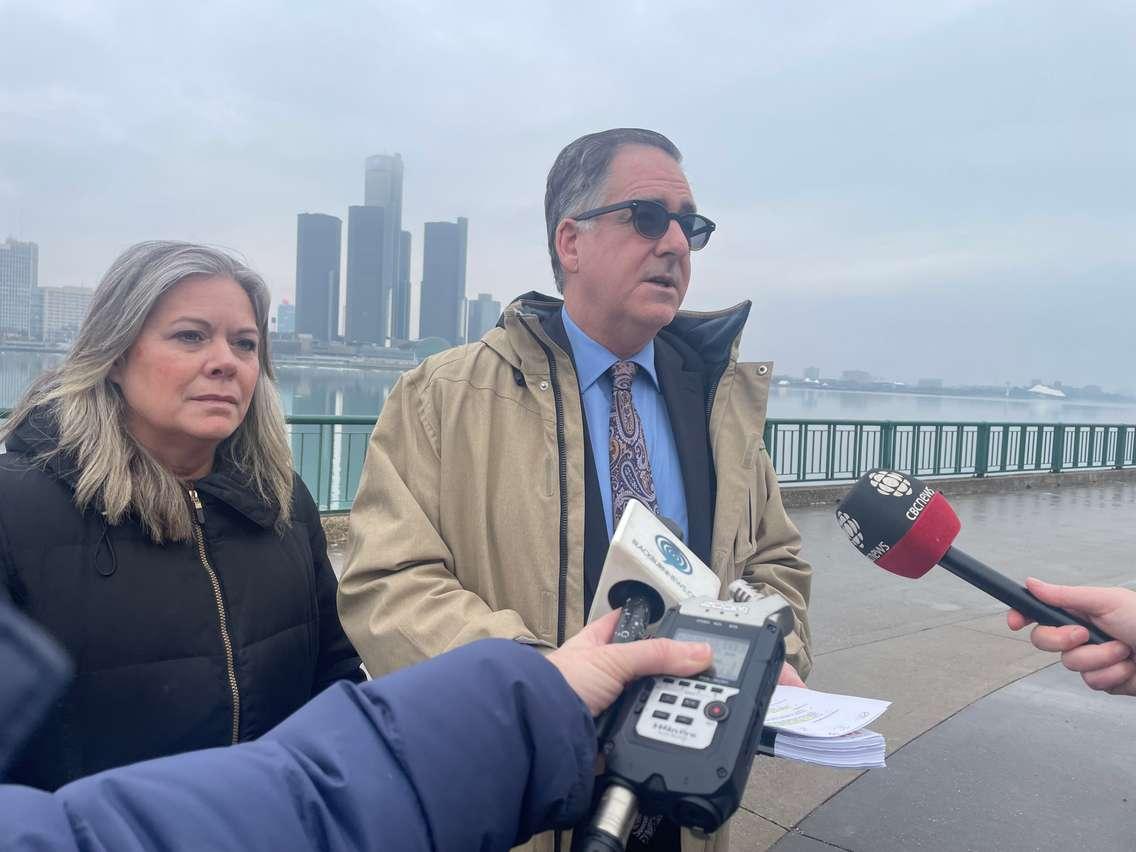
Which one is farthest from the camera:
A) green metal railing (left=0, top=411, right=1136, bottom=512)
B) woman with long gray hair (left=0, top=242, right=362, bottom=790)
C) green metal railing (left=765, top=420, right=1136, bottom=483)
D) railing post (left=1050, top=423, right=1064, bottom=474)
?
railing post (left=1050, top=423, right=1064, bottom=474)

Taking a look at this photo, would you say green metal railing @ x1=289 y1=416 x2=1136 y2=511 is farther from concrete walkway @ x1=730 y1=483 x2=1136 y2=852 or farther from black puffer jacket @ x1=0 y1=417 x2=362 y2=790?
black puffer jacket @ x1=0 y1=417 x2=362 y2=790

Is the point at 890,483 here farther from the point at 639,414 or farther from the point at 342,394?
the point at 342,394

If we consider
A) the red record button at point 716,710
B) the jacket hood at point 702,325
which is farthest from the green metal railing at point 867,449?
the red record button at point 716,710

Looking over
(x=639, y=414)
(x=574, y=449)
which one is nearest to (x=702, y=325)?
(x=639, y=414)

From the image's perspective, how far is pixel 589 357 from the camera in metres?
2.40

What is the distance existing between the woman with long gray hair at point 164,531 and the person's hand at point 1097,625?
5.46 feet

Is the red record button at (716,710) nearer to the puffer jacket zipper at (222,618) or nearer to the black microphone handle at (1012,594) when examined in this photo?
the black microphone handle at (1012,594)

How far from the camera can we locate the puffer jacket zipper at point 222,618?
6.50 ft

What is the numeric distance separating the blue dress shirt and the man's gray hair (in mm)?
269

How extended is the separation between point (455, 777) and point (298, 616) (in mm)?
1321

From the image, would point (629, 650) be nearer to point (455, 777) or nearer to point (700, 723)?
point (700, 723)

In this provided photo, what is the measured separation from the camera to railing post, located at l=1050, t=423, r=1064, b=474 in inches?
671

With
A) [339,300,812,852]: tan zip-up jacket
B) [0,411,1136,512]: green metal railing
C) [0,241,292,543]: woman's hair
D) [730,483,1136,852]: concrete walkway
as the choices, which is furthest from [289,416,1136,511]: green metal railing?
[339,300,812,852]: tan zip-up jacket

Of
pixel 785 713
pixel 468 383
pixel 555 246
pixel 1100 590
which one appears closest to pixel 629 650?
pixel 785 713
